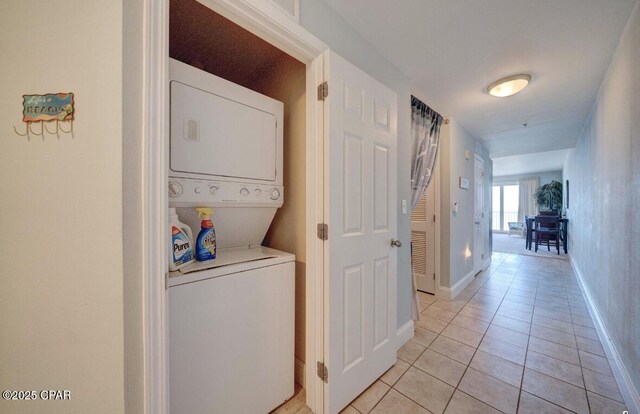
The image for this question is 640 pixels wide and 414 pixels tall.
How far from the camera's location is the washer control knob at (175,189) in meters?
1.03

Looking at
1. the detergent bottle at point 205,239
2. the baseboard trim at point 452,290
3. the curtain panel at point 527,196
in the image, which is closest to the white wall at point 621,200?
the baseboard trim at point 452,290

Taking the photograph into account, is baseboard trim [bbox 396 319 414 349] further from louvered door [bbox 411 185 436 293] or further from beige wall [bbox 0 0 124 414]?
beige wall [bbox 0 0 124 414]

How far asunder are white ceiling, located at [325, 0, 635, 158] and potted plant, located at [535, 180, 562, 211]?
20.8ft

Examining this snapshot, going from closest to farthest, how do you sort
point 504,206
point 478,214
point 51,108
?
point 51,108, point 478,214, point 504,206

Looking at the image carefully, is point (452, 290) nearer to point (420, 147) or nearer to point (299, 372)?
point (420, 147)

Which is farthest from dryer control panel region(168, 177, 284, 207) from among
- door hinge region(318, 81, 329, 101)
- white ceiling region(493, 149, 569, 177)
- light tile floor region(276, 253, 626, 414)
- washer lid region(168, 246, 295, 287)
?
white ceiling region(493, 149, 569, 177)

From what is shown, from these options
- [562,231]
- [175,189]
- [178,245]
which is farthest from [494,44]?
[562,231]

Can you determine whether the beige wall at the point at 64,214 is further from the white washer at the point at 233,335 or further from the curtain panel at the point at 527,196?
the curtain panel at the point at 527,196

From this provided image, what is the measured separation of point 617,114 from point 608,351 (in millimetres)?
1852

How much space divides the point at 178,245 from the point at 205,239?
135 mm

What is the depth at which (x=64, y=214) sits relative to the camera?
73 cm

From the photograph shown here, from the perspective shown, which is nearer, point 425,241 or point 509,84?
point 509,84

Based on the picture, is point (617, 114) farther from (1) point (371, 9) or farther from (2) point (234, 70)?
(2) point (234, 70)

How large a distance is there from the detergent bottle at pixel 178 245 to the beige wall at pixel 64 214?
286 millimetres
